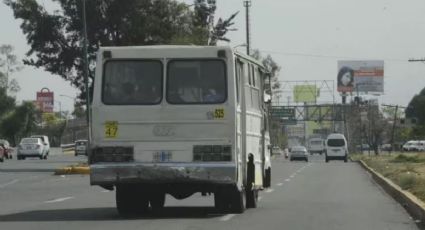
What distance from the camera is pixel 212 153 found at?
56.2 feet

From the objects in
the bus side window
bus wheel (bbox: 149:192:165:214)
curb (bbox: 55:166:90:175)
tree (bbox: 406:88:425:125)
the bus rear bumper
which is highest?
tree (bbox: 406:88:425:125)

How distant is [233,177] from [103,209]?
4293 mm

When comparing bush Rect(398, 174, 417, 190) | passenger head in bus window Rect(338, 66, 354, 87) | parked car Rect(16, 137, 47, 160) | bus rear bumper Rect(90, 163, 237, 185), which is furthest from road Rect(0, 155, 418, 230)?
passenger head in bus window Rect(338, 66, 354, 87)

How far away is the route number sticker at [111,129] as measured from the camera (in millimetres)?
17188

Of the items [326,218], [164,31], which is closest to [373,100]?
[164,31]

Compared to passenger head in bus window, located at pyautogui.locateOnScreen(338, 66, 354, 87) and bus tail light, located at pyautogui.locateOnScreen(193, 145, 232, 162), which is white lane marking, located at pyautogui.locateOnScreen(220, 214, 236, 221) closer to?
bus tail light, located at pyautogui.locateOnScreen(193, 145, 232, 162)

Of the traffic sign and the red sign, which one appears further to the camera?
the red sign

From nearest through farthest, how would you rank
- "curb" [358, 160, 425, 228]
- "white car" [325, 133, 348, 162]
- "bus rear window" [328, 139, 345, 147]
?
"curb" [358, 160, 425, 228], "bus rear window" [328, 139, 345, 147], "white car" [325, 133, 348, 162]

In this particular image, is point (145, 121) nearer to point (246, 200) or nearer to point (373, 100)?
point (246, 200)

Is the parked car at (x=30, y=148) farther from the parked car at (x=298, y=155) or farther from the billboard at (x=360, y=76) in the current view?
the billboard at (x=360, y=76)

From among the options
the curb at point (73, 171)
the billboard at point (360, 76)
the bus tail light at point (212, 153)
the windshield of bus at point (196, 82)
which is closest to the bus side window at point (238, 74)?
the windshield of bus at point (196, 82)

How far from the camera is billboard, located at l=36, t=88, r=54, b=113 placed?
14089 centimetres

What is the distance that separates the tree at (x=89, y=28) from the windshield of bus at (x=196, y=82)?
31.8 m

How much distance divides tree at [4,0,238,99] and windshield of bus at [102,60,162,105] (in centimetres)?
3157
